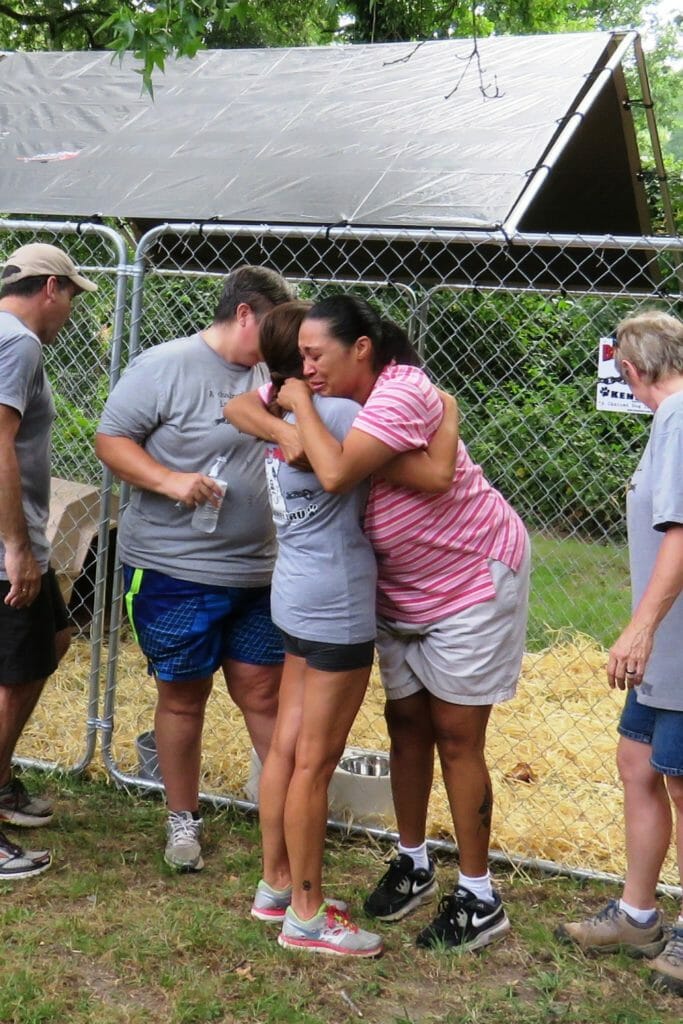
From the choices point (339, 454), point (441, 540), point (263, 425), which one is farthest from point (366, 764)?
point (339, 454)

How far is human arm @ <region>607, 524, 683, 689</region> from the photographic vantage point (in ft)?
9.23

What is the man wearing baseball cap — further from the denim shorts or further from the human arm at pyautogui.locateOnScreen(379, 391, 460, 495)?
the denim shorts

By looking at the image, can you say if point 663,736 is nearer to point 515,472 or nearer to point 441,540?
point 441,540

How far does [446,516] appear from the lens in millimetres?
3105

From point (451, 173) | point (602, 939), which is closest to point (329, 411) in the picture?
point (602, 939)

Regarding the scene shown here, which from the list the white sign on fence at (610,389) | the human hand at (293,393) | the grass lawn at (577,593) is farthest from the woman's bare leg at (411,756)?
the grass lawn at (577,593)

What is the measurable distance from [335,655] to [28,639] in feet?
3.84

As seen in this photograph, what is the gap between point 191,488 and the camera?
3.49 meters

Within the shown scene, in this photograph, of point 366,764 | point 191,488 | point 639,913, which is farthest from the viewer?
point 366,764

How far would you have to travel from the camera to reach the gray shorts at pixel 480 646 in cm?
311

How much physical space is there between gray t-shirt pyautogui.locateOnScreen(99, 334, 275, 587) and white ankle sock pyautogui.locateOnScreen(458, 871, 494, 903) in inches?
43.1

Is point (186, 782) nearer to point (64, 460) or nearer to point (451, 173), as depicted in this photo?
point (451, 173)

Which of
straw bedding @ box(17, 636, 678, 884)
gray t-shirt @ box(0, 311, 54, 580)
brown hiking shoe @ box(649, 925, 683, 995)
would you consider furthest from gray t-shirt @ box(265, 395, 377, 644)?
straw bedding @ box(17, 636, 678, 884)

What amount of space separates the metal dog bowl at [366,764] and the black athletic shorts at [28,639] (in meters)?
1.29
